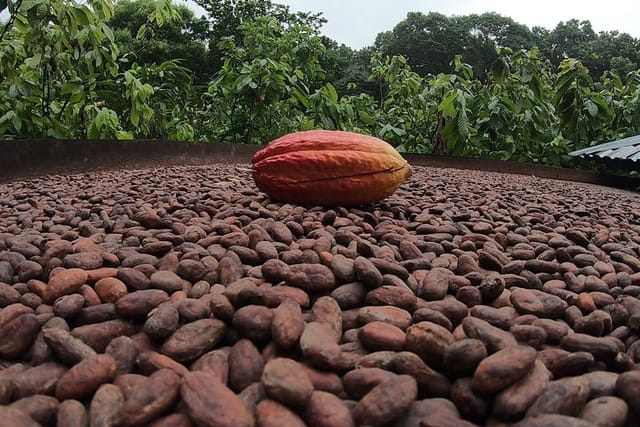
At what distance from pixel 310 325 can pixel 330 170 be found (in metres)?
0.86

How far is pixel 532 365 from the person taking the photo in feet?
1.85

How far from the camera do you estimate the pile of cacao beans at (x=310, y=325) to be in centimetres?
52

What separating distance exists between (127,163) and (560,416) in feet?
7.83

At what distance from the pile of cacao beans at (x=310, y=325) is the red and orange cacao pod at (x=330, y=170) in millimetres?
241

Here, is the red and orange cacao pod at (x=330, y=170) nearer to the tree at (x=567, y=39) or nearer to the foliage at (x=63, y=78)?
the foliage at (x=63, y=78)

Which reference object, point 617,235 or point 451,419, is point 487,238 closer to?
point 617,235

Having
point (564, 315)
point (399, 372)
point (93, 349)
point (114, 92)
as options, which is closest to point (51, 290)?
point (93, 349)

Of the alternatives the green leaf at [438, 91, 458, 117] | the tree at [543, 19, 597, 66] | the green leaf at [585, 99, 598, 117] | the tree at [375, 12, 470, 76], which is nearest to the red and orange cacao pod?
the green leaf at [438, 91, 458, 117]

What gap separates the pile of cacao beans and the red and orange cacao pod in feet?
0.79

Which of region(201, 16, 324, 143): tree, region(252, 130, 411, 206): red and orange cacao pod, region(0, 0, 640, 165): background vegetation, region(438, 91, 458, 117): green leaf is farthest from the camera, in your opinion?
region(438, 91, 458, 117): green leaf

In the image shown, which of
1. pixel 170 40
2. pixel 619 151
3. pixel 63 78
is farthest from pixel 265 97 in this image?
pixel 170 40

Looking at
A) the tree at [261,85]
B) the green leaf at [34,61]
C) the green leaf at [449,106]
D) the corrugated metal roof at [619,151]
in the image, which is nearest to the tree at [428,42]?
the tree at [261,85]

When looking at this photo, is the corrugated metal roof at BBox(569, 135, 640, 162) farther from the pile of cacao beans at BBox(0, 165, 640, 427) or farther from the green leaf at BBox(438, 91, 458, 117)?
the pile of cacao beans at BBox(0, 165, 640, 427)

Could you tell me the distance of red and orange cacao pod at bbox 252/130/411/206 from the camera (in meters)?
1.46
